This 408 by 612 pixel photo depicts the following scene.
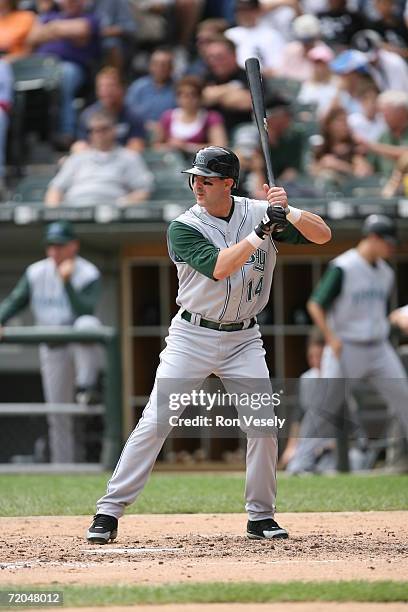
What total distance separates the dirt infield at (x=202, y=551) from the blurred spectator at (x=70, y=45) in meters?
6.56

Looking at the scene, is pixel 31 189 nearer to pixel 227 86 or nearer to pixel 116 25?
pixel 227 86

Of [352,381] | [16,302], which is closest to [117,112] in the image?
[16,302]

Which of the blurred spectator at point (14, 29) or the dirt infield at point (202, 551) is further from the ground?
the blurred spectator at point (14, 29)

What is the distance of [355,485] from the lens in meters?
7.71

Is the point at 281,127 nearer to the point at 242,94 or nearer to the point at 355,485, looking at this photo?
the point at 242,94

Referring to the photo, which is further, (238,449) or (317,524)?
(238,449)

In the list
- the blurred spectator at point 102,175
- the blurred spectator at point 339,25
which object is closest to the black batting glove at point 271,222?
the blurred spectator at point 102,175

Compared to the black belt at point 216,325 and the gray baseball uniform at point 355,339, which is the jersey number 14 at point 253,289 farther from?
the gray baseball uniform at point 355,339

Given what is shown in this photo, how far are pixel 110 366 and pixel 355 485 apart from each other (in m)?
2.47

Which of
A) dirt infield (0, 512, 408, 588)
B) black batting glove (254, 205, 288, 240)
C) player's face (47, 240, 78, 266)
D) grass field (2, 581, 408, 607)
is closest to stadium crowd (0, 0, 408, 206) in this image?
player's face (47, 240, 78, 266)

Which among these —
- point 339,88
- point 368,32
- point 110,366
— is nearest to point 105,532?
point 110,366

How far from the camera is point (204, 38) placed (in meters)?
12.0

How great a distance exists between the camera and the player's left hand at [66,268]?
932cm

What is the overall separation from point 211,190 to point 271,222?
52 cm
